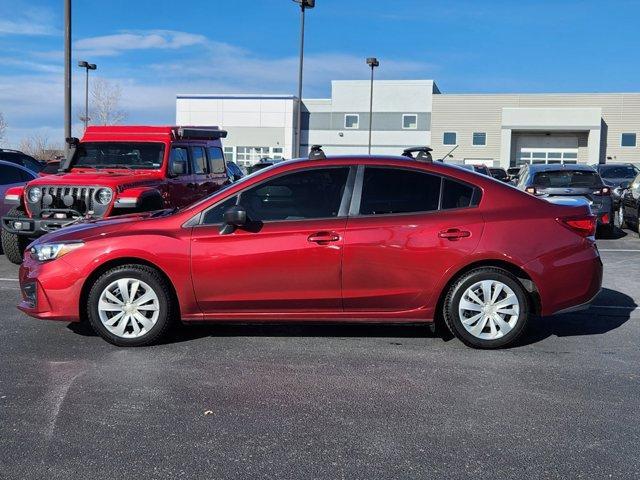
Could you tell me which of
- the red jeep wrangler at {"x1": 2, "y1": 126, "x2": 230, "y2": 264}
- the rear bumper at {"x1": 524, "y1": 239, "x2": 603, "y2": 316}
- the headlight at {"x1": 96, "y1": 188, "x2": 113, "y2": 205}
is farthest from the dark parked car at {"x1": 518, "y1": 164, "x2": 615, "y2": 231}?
the headlight at {"x1": 96, "y1": 188, "x2": 113, "y2": 205}

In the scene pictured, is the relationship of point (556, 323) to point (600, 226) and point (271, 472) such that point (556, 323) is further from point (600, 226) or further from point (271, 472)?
point (600, 226)

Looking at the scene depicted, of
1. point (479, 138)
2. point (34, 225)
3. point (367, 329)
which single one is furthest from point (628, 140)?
point (367, 329)

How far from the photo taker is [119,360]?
5246 millimetres

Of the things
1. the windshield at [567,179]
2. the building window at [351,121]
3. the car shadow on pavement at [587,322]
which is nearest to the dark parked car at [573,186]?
the windshield at [567,179]

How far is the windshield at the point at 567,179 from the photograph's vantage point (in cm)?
1297

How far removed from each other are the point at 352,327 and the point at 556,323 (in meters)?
2.06

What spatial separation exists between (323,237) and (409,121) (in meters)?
48.9

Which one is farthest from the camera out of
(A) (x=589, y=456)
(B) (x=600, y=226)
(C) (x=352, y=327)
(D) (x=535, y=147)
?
(D) (x=535, y=147)

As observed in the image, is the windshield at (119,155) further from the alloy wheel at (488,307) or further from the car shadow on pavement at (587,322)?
the car shadow on pavement at (587,322)

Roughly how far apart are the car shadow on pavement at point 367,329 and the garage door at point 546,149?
45832mm

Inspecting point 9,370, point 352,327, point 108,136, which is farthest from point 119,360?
point 108,136

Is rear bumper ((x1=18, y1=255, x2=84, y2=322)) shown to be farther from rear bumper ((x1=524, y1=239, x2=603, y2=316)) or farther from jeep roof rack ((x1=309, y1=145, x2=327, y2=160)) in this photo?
rear bumper ((x1=524, y1=239, x2=603, y2=316))

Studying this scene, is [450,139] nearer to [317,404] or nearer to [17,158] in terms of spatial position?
[17,158]

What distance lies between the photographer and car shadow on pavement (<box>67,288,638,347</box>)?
604 cm
